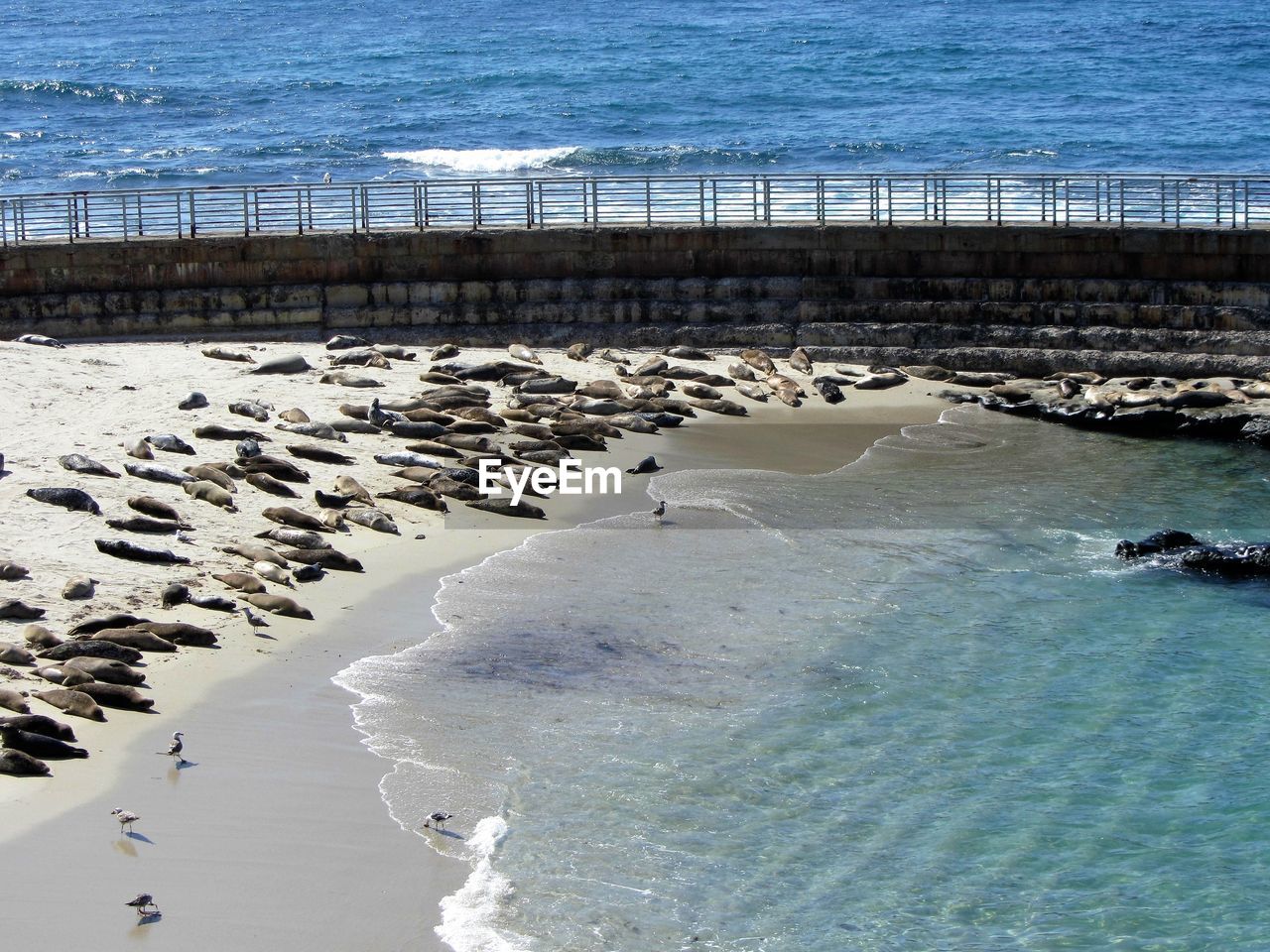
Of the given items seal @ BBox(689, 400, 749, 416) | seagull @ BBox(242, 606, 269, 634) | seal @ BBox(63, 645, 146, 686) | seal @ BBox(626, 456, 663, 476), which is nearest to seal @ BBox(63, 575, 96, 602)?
seagull @ BBox(242, 606, 269, 634)

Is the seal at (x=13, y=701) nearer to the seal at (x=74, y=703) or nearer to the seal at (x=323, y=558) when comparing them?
the seal at (x=74, y=703)

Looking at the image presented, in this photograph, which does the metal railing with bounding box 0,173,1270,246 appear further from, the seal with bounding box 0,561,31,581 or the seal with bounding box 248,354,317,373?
the seal with bounding box 0,561,31,581

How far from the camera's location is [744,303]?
A: 28.6m

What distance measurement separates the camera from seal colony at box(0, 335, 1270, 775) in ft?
46.2

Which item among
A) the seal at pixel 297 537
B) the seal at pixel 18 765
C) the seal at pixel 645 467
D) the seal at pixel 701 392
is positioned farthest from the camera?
the seal at pixel 701 392

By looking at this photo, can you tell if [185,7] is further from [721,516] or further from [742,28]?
[721,516]

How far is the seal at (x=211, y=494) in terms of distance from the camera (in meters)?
18.1

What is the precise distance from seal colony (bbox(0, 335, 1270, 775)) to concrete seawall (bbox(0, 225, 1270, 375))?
840mm

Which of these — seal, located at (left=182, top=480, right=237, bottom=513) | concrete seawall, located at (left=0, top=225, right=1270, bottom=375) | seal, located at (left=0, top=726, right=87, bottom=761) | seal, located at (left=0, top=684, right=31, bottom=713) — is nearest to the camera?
seal, located at (left=0, top=726, right=87, bottom=761)

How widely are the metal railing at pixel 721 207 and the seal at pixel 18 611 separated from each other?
48.5ft

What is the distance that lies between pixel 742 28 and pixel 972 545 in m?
60.9

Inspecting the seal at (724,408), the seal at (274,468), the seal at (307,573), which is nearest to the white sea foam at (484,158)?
the seal at (724,408)

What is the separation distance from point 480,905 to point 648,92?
55.0 metres

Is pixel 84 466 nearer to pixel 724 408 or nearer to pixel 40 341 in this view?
pixel 40 341
